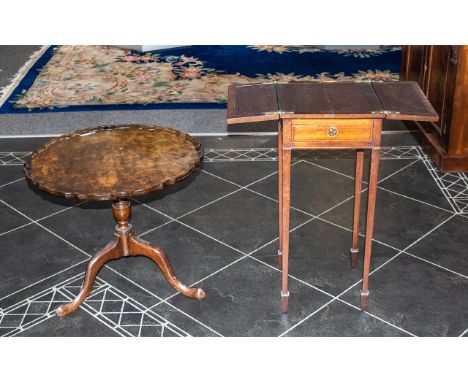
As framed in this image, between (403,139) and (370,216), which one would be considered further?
(403,139)

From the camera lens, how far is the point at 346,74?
6.90 m

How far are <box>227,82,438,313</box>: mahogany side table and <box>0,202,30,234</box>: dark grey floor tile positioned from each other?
1.74m

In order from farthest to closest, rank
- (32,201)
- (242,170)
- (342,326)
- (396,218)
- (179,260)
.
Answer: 1. (242,170)
2. (32,201)
3. (396,218)
4. (179,260)
5. (342,326)

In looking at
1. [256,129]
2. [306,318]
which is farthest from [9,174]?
[306,318]

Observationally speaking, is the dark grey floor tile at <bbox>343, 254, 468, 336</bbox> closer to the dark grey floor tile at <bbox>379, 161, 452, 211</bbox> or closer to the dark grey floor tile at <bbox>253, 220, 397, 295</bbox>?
the dark grey floor tile at <bbox>253, 220, 397, 295</bbox>

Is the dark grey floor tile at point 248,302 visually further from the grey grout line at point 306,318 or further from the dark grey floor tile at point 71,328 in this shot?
the dark grey floor tile at point 71,328

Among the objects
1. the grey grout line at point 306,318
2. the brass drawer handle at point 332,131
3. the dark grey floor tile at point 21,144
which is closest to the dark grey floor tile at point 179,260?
the grey grout line at point 306,318

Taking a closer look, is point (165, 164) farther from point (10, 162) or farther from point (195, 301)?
point (10, 162)

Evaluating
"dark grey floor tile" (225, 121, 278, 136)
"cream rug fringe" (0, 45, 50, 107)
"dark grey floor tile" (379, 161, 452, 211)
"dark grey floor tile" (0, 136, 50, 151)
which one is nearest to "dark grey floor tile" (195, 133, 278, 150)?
"dark grey floor tile" (225, 121, 278, 136)

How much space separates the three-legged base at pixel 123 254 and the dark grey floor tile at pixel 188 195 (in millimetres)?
761

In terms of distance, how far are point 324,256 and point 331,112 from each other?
Result: 1.15 m

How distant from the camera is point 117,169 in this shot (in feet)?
10.3

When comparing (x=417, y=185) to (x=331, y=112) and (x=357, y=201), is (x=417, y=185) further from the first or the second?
(x=331, y=112)

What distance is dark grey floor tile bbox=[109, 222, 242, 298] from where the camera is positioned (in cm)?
361
